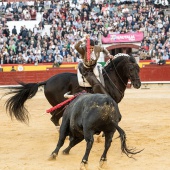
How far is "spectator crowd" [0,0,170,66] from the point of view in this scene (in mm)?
21656

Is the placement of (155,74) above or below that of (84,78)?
below

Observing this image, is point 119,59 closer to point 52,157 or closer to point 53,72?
point 52,157

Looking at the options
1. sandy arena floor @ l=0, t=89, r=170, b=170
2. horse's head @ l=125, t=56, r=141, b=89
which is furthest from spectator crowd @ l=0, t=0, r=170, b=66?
horse's head @ l=125, t=56, r=141, b=89

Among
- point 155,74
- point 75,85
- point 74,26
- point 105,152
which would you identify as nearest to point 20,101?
point 75,85

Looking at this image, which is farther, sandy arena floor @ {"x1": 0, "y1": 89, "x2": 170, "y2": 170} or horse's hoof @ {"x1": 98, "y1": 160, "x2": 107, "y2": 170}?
sandy arena floor @ {"x1": 0, "y1": 89, "x2": 170, "y2": 170}

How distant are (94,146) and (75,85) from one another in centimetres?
122

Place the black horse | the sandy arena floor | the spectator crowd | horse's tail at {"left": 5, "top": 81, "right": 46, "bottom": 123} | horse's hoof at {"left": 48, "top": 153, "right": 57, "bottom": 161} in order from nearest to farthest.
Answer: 1. the sandy arena floor
2. horse's hoof at {"left": 48, "top": 153, "right": 57, "bottom": 161}
3. horse's tail at {"left": 5, "top": 81, "right": 46, "bottom": 123}
4. the black horse
5. the spectator crowd

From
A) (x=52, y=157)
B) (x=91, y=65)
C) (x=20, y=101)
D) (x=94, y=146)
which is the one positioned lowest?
(x=94, y=146)

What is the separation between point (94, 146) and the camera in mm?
7820

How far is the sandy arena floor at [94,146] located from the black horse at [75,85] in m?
0.43

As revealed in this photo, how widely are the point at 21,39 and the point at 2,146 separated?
15.1m

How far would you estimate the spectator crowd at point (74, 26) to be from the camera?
21.7 metres

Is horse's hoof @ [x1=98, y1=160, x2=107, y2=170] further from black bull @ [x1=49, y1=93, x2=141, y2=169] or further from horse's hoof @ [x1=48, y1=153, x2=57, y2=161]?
horse's hoof @ [x1=48, y1=153, x2=57, y2=161]

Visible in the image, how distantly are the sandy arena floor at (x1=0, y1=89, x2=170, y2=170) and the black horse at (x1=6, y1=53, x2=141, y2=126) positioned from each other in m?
0.43
